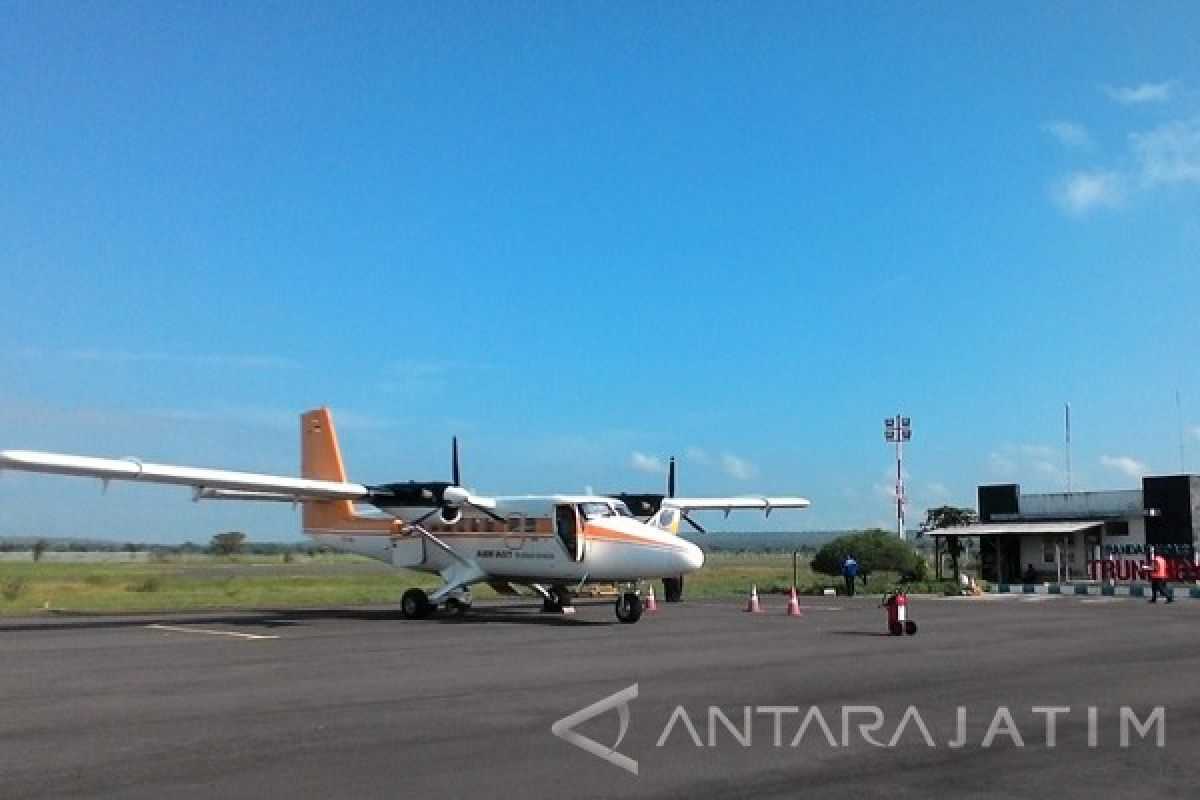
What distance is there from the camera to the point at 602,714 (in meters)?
10.7

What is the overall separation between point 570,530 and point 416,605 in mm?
4311

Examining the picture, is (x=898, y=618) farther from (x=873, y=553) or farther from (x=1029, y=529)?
(x=873, y=553)

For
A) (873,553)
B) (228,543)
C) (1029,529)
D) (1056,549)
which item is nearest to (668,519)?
(1029,529)

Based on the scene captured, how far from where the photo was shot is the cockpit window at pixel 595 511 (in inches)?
972

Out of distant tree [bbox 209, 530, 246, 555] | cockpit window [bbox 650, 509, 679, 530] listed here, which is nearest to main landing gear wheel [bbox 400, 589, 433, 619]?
cockpit window [bbox 650, 509, 679, 530]

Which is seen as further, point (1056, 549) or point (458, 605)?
point (1056, 549)

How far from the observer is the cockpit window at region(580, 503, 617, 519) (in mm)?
24688

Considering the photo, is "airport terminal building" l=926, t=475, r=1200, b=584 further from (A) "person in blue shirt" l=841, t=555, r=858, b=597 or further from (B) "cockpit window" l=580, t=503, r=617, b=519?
(B) "cockpit window" l=580, t=503, r=617, b=519

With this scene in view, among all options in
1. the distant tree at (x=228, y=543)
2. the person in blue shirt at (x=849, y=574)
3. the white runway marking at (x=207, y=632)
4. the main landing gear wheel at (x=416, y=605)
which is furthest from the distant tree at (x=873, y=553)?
the distant tree at (x=228, y=543)

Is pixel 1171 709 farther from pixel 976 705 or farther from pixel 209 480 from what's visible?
pixel 209 480

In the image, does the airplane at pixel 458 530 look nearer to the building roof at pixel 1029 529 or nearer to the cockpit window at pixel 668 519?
the cockpit window at pixel 668 519

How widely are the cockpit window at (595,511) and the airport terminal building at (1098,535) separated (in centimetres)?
2364

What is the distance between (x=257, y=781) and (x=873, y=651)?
461 inches

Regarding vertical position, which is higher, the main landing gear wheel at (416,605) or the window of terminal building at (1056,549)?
the window of terminal building at (1056,549)
